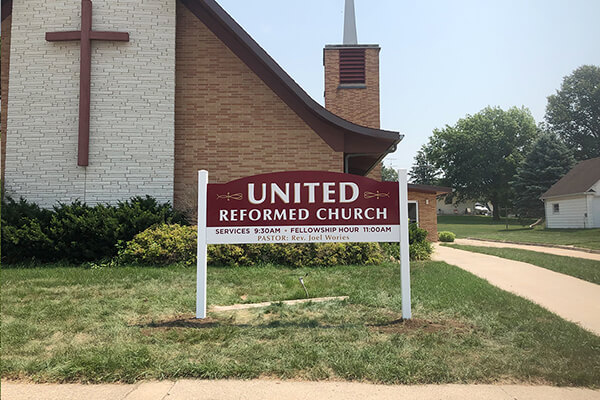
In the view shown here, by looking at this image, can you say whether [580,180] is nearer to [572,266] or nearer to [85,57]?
[572,266]

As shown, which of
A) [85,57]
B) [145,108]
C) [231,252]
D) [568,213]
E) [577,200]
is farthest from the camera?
[568,213]

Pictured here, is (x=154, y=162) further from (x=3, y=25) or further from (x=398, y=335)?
(x=398, y=335)

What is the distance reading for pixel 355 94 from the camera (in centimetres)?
1820

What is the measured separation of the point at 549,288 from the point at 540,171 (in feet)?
121

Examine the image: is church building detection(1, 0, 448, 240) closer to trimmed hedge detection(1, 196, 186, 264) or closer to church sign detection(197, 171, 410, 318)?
trimmed hedge detection(1, 196, 186, 264)

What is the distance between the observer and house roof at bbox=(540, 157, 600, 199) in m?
27.8

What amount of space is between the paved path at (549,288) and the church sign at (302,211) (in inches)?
102

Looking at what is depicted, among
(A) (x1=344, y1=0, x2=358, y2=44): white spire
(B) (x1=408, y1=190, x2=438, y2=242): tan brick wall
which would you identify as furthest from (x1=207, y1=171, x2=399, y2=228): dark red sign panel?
(A) (x1=344, y1=0, x2=358, y2=44): white spire

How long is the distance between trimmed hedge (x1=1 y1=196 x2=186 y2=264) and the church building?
0.93 m

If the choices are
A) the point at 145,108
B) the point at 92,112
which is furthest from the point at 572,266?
the point at 92,112

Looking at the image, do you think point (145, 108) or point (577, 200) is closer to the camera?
point (145, 108)

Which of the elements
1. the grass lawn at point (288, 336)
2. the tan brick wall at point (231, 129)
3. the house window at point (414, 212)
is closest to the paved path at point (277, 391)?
the grass lawn at point (288, 336)

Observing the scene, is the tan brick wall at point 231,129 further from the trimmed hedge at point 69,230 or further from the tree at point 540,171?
the tree at point 540,171

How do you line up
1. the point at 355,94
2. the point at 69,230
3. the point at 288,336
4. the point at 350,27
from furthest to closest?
the point at 350,27 < the point at 355,94 < the point at 69,230 < the point at 288,336
